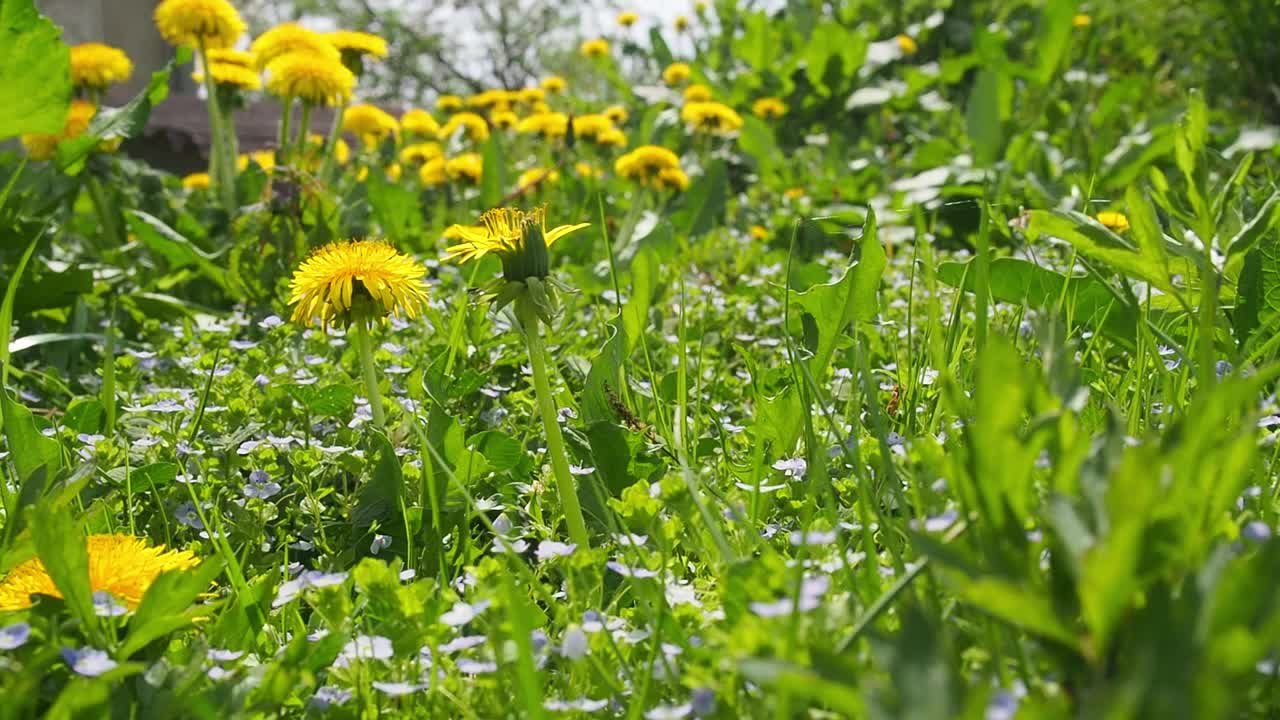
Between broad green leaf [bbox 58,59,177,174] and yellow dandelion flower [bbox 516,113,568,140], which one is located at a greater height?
broad green leaf [bbox 58,59,177,174]

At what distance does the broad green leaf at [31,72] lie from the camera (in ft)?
7.38

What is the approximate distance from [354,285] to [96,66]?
7.44ft

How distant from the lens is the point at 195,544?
1.46 metres

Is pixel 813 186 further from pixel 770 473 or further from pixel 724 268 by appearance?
pixel 770 473

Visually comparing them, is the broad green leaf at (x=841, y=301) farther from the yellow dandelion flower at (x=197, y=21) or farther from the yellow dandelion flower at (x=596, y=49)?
the yellow dandelion flower at (x=596, y=49)

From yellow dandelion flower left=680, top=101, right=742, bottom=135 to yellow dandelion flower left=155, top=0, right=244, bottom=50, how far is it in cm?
161

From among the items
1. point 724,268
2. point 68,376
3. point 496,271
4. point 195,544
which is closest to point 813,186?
point 724,268

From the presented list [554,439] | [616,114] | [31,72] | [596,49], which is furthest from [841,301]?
[596,49]

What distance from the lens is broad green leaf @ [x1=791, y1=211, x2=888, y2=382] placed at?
1.65 m

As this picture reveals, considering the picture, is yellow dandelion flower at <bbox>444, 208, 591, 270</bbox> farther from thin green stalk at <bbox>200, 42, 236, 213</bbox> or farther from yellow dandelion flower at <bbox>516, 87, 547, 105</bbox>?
yellow dandelion flower at <bbox>516, 87, 547, 105</bbox>

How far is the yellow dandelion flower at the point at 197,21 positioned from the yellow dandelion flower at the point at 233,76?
143 millimetres

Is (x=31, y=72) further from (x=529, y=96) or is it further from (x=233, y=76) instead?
(x=529, y=96)

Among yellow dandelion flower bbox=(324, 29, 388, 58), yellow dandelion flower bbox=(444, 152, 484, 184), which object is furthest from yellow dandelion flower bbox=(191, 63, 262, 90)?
yellow dandelion flower bbox=(444, 152, 484, 184)

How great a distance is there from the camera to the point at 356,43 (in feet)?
11.1
